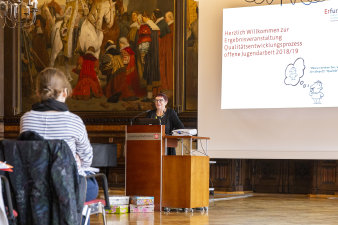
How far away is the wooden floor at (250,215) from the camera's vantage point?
602 cm

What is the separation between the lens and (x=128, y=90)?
11664 mm

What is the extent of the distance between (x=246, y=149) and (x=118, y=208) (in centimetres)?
296

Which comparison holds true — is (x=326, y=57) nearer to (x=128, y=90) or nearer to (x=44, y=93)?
(x=128, y=90)

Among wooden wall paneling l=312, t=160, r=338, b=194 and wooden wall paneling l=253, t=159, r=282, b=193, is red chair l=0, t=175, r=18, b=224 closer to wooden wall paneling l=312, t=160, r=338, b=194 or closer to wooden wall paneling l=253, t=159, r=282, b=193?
wooden wall paneling l=312, t=160, r=338, b=194

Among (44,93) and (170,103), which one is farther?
(170,103)

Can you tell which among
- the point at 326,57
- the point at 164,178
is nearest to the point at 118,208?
the point at 164,178

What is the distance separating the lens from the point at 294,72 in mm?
8664

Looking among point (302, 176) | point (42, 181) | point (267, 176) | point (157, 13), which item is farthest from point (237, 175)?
point (42, 181)

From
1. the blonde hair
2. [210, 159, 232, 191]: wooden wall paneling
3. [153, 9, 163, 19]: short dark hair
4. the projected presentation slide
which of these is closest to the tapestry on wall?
[153, 9, 163, 19]: short dark hair

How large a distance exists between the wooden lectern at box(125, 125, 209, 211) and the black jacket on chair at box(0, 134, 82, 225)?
3.58 m

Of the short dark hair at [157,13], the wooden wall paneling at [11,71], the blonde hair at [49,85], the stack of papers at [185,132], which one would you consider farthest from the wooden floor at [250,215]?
the wooden wall paneling at [11,71]

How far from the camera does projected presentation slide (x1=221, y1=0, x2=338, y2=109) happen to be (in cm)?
845

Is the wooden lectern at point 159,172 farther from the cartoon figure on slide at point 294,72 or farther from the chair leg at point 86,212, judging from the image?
the chair leg at point 86,212

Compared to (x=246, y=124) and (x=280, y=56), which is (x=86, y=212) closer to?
(x=246, y=124)
